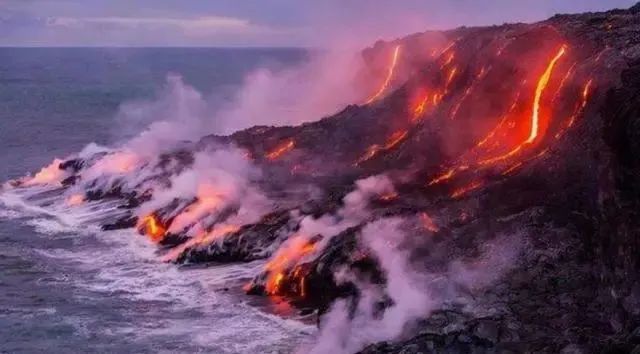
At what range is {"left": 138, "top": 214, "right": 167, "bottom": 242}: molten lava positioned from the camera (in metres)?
45.2

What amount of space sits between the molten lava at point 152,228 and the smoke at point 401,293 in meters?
15.7

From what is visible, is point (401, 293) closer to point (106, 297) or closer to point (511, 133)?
point (106, 297)

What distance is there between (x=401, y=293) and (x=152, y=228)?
20.6 meters

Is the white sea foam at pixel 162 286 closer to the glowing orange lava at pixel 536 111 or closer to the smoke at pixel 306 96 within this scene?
the glowing orange lava at pixel 536 111

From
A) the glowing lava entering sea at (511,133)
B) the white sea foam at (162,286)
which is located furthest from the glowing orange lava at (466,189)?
the white sea foam at (162,286)

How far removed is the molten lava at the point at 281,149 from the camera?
54.3 metres

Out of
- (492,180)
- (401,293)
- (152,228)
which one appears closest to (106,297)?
(152,228)

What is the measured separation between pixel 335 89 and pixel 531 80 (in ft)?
128

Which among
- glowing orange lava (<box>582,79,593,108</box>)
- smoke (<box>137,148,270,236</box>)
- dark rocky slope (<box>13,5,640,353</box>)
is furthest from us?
smoke (<box>137,148,270,236</box>)

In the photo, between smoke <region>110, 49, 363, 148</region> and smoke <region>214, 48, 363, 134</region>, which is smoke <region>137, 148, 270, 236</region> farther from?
smoke <region>214, 48, 363, 134</region>

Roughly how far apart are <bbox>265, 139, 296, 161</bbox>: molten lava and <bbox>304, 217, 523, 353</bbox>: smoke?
852 inches

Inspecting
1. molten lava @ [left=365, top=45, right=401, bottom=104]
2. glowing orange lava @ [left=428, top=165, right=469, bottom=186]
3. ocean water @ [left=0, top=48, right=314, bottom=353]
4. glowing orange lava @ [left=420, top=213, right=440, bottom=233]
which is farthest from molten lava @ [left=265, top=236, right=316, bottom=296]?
molten lava @ [left=365, top=45, right=401, bottom=104]

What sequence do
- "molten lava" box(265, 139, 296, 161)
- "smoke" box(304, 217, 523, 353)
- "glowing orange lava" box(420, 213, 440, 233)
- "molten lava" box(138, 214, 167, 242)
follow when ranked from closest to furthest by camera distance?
"smoke" box(304, 217, 523, 353)
"glowing orange lava" box(420, 213, 440, 233)
"molten lava" box(138, 214, 167, 242)
"molten lava" box(265, 139, 296, 161)

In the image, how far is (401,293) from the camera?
96.1ft
